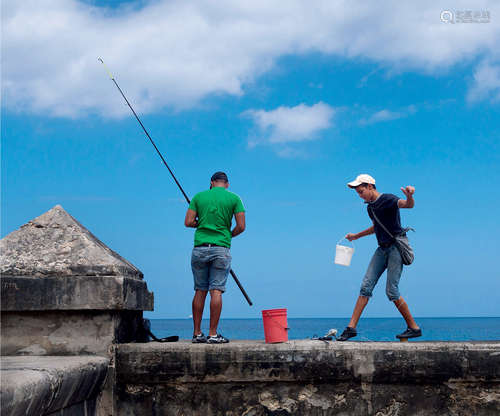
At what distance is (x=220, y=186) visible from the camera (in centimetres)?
488

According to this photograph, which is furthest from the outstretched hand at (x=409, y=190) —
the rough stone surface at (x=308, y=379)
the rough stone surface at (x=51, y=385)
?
the rough stone surface at (x=51, y=385)

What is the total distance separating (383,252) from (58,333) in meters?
2.69

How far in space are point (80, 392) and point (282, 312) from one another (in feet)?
5.09

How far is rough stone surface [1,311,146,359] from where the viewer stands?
12.9 ft

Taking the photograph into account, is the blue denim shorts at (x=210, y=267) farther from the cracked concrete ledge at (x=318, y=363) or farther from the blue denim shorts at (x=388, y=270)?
the blue denim shorts at (x=388, y=270)

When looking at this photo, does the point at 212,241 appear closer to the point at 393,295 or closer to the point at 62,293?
the point at 62,293

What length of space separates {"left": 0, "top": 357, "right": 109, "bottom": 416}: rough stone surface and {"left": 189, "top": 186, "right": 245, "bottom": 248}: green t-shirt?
1.26m

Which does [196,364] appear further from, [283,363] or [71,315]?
[71,315]

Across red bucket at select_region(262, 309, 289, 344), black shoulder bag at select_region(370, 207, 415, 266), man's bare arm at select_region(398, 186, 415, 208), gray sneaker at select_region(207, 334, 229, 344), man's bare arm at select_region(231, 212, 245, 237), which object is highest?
man's bare arm at select_region(398, 186, 415, 208)

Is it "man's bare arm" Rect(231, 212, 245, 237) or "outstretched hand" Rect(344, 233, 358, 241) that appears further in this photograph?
"outstretched hand" Rect(344, 233, 358, 241)

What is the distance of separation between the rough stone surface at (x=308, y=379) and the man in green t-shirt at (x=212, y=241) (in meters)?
0.47

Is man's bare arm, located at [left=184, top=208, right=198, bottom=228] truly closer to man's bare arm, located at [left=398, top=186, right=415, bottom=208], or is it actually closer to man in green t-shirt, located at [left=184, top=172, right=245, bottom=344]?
man in green t-shirt, located at [left=184, top=172, right=245, bottom=344]

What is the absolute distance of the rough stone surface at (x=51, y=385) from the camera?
8.36ft

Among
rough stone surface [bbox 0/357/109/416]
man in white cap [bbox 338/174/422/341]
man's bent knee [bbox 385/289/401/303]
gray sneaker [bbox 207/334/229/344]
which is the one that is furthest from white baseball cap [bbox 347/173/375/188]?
rough stone surface [bbox 0/357/109/416]
